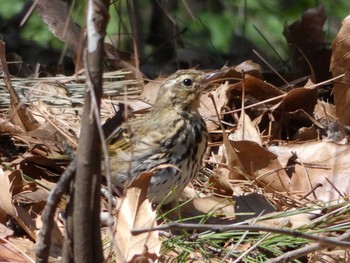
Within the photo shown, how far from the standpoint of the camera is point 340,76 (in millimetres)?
4539

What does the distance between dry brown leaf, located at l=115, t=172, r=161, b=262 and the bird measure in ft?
1.97

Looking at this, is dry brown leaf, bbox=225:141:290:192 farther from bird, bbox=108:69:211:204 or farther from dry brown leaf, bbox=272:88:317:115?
dry brown leaf, bbox=272:88:317:115

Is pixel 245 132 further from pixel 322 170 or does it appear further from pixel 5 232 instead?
pixel 5 232

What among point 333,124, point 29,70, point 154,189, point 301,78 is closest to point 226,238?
point 154,189

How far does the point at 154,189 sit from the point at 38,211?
18.1 inches

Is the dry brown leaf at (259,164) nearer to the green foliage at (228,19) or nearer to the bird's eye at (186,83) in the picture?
the bird's eye at (186,83)

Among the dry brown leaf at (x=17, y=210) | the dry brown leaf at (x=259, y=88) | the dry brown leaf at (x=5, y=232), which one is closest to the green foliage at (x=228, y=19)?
the dry brown leaf at (x=259, y=88)

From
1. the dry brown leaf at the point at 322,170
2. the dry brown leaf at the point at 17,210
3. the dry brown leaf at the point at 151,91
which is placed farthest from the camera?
the dry brown leaf at the point at 151,91

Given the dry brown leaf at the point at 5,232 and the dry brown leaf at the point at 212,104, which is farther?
the dry brown leaf at the point at 212,104

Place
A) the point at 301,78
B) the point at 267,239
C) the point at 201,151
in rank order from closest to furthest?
1. the point at 267,239
2. the point at 201,151
3. the point at 301,78

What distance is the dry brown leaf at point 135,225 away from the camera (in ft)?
9.75

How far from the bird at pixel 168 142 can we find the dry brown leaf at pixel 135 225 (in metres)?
0.60

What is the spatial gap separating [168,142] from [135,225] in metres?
0.95

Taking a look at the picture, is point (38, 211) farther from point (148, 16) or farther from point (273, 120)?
point (148, 16)
